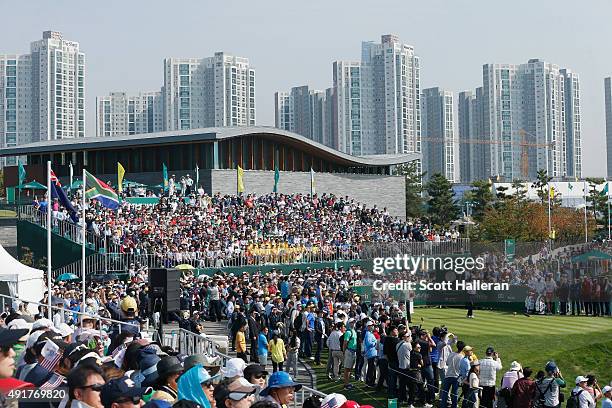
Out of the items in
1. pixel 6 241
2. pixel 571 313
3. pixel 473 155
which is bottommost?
pixel 571 313

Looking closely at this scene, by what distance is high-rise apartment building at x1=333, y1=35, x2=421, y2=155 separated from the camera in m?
146

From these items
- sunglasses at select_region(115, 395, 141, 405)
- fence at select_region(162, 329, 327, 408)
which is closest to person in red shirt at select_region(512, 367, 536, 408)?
fence at select_region(162, 329, 327, 408)

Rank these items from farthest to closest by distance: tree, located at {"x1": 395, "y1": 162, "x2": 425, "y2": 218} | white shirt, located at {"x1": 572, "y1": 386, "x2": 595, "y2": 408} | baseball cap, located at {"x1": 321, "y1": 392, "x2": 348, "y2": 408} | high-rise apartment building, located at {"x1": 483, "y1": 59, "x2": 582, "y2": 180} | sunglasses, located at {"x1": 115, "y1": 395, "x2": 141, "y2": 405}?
high-rise apartment building, located at {"x1": 483, "y1": 59, "x2": 582, "y2": 180}, tree, located at {"x1": 395, "y1": 162, "x2": 425, "y2": 218}, white shirt, located at {"x1": 572, "y1": 386, "x2": 595, "y2": 408}, baseball cap, located at {"x1": 321, "y1": 392, "x2": 348, "y2": 408}, sunglasses, located at {"x1": 115, "y1": 395, "x2": 141, "y2": 405}

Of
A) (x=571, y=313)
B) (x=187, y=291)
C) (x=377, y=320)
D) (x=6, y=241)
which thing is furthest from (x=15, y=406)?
(x=6, y=241)

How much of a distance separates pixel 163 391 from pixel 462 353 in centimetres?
1054

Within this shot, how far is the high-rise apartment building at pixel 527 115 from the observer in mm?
168875

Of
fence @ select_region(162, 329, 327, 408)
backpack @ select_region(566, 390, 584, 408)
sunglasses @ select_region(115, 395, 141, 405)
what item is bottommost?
backpack @ select_region(566, 390, 584, 408)

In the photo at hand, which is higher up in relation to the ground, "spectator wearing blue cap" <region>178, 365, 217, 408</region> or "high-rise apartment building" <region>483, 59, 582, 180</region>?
"high-rise apartment building" <region>483, 59, 582, 180</region>

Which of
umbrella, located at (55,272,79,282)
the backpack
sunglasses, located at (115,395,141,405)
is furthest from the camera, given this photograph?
umbrella, located at (55,272,79,282)

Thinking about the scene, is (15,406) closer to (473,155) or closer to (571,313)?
(571,313)

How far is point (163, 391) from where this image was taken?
23.5 feet

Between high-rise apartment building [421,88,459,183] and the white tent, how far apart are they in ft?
498

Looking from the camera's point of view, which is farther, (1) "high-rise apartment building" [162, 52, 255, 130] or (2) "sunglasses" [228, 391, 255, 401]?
(1) "high-rise apartment building" [162, 52, 255, 130]

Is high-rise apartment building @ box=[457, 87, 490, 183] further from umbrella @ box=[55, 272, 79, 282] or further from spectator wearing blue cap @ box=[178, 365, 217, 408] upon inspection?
spectator wearing blue cap @ box=[178, 365, 217, 408]
